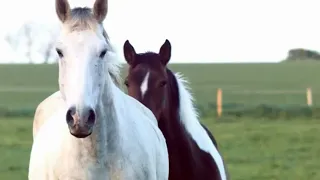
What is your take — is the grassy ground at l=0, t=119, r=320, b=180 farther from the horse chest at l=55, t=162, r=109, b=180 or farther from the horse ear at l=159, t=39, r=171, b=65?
the horse chest at l=55, t=162, r=109, b=180

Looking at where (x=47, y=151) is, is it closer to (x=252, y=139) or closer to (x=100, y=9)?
(x=100, y=9)

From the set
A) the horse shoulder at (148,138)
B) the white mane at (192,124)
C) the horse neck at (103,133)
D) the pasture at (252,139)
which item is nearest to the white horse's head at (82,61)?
the horse neck at (103,133)

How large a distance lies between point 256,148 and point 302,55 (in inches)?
1688

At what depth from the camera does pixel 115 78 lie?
4.67m

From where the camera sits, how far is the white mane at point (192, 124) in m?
5.75

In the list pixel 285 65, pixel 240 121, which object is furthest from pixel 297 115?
pixel 285 65

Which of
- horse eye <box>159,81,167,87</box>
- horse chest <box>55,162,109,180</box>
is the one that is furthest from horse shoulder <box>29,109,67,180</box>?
horse eye <box>159,81,167,87</box>

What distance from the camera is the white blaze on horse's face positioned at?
334 centimetres

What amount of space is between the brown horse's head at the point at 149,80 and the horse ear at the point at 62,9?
1.84 metres

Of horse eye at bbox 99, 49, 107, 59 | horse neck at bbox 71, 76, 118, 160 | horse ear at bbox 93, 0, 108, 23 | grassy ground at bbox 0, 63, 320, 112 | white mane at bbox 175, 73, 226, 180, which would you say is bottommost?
grassy ground at bbox 0, 63, 320, 112

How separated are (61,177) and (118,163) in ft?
1.05

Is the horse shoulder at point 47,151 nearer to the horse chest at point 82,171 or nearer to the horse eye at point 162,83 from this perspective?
the horse chest at point 82,171

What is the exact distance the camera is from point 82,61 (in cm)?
349

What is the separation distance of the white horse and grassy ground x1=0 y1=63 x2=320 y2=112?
81.9 feet
